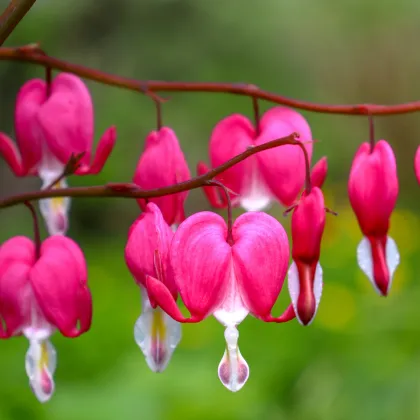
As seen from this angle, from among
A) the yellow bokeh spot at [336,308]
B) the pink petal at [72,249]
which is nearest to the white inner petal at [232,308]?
the pink petal at [72,249]

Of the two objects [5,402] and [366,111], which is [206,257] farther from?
[5,402]

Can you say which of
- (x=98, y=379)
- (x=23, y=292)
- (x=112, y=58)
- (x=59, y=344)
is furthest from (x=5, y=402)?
(x=112, y=58)

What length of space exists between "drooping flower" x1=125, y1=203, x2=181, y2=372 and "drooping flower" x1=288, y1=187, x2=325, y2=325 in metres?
0.15

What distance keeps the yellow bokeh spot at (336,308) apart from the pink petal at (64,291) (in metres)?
2.63

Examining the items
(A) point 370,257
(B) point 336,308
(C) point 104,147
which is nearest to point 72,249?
(C) point 104,147

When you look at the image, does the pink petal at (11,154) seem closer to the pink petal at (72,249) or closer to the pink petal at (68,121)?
the pink petal at (68,121)

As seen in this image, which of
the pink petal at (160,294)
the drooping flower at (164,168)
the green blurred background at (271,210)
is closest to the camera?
the pink petal at (160,294)

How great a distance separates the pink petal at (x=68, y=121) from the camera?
148 cm

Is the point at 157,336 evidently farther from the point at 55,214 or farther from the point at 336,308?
the point at 336,308

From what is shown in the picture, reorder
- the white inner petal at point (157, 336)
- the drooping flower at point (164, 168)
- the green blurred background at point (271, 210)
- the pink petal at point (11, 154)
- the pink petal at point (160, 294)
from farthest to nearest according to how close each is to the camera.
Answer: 1. the green blurred background at point (271, 210)
2. the pink petal at point (11, 154)
3. the drooping flower at point (164, 168)
4. the white inner petal at point (157, 336)
5. the pink petal at point (160, 294)

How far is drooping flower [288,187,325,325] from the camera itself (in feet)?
3.69

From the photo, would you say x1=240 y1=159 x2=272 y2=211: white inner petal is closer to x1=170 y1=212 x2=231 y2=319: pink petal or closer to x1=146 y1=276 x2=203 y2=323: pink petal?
x1=170 y1=212 x2=231 y2=319: pink petal

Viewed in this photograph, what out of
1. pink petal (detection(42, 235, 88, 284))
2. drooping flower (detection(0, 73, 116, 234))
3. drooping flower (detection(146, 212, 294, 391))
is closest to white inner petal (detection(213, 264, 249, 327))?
drooping flower (detection(146, 212, 294, 391))

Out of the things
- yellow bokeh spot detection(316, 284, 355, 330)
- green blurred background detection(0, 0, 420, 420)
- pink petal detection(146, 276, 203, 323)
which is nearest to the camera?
pink petal detection(146, 276, 203, 323)
